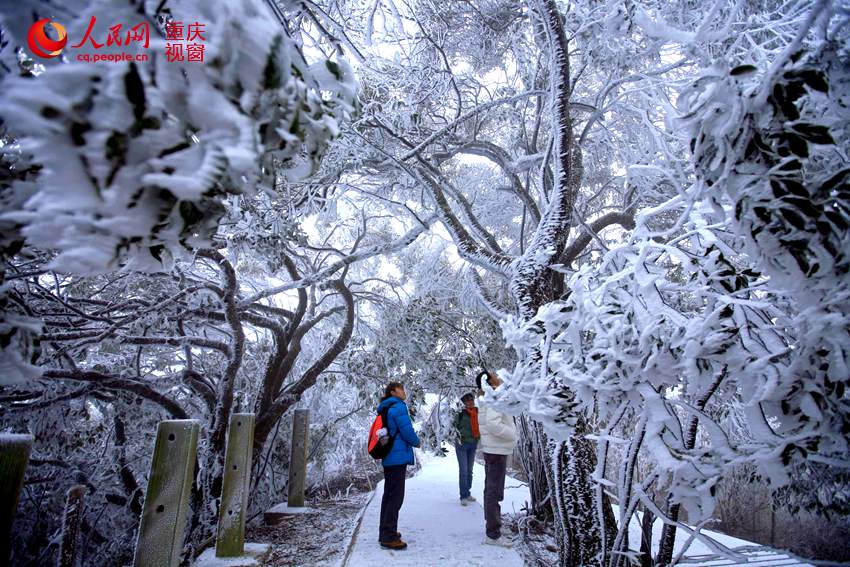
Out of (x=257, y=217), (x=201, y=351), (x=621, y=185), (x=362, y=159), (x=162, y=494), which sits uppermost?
(x=621, y=185)

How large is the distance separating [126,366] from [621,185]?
819 centimetres

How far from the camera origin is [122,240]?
2.53 ft

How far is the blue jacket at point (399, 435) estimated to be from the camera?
14.1 feet

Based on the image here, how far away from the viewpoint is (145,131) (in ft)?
2.36

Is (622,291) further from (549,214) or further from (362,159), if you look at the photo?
(362,159)

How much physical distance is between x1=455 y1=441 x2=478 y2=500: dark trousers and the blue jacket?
1905 millimetres

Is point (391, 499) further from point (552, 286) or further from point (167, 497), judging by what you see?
point (552, 286)

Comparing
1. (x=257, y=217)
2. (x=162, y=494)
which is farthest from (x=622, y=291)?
(x=257, y=217)

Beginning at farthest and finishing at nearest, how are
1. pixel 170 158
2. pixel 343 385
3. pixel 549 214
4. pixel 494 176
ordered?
pixel 343 385 < pixel 494 176 < pixel 549 214 < pixel 170 158

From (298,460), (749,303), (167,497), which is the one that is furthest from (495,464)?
(749,303)

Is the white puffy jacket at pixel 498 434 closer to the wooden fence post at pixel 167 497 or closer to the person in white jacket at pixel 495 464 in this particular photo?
the person in white jacket at pixel 495 464

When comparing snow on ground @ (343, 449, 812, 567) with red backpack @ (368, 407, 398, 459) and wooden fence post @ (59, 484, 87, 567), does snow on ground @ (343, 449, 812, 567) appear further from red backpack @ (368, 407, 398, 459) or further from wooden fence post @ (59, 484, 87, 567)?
wooden fence post @ (59, 484, 87, 567)

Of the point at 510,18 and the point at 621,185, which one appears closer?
the point at 510,18

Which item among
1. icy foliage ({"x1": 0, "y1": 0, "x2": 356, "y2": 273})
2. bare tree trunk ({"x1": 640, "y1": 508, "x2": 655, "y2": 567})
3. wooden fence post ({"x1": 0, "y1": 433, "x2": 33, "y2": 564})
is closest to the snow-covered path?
bare tree trunk ({"x1": 640, "y1": 508, "x2": 655, "y2": 567})
